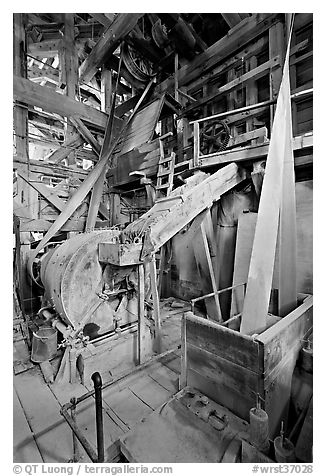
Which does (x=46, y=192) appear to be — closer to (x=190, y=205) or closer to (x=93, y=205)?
(x=93, y=205)

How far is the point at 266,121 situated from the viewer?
4.85 m

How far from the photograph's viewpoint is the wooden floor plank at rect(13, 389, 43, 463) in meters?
1.92

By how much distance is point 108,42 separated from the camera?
5.86 meters

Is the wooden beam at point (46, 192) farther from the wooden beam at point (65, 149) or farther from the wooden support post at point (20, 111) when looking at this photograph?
the wooden beam at point (65, 149)

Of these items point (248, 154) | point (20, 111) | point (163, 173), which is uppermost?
point (20, 111)

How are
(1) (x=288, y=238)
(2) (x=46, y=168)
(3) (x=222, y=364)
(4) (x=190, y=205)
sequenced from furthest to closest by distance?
(2) (x=46, y=168), (4) (x=190, y=205), (1) (x=288, y=238), (3) (x=222, y=364)

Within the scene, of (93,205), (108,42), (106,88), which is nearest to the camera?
(93,205)

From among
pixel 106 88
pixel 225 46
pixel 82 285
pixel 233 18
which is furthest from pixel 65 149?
pixel 233 18

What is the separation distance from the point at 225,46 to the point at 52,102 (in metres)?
4.28

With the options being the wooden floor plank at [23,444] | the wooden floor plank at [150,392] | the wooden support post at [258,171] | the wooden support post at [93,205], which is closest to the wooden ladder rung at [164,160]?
the wooden support post at [93,205]

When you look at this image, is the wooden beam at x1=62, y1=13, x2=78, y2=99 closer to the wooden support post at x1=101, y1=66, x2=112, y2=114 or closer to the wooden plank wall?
the wooden support post at x1=101, y1=66, x2=112, y2=114

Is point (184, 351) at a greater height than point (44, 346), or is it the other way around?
point (184, 351)

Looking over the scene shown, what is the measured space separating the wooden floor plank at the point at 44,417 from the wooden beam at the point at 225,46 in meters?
6.75

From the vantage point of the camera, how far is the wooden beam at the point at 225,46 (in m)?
4.34
